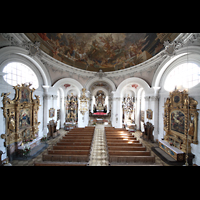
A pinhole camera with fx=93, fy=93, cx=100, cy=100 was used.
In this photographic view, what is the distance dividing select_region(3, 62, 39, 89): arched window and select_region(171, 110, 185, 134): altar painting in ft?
40.0

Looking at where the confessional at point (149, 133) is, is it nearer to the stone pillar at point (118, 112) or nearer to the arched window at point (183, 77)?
the stone pillar at point (118, 112)

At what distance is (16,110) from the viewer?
6660 mm

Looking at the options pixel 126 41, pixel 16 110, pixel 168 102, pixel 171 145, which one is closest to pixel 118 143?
pixel 171 145

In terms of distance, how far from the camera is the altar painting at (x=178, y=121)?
6654 millimetres

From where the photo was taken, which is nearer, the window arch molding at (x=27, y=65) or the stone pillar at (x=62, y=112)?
the window arch molding at (x=27, y=65)

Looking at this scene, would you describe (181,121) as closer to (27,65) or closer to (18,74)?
(18,74)

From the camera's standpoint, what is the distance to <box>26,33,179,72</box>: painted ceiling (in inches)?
357

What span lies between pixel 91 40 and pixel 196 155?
44.2 feet

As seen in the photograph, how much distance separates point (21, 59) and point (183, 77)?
41.4 ft

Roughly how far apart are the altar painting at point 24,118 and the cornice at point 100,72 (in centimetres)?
468

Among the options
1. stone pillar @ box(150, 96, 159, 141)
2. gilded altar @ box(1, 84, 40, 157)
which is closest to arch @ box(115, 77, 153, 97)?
stone pillar @ box(150, 96, 159, 141)

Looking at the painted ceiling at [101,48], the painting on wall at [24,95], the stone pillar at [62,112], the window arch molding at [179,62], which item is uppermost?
the painted ceiling at [101,48]

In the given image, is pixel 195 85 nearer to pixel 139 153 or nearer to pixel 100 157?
pixel 139 153

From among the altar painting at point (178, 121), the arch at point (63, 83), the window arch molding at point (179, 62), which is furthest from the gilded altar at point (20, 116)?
the altar painting at point (178, 121)
